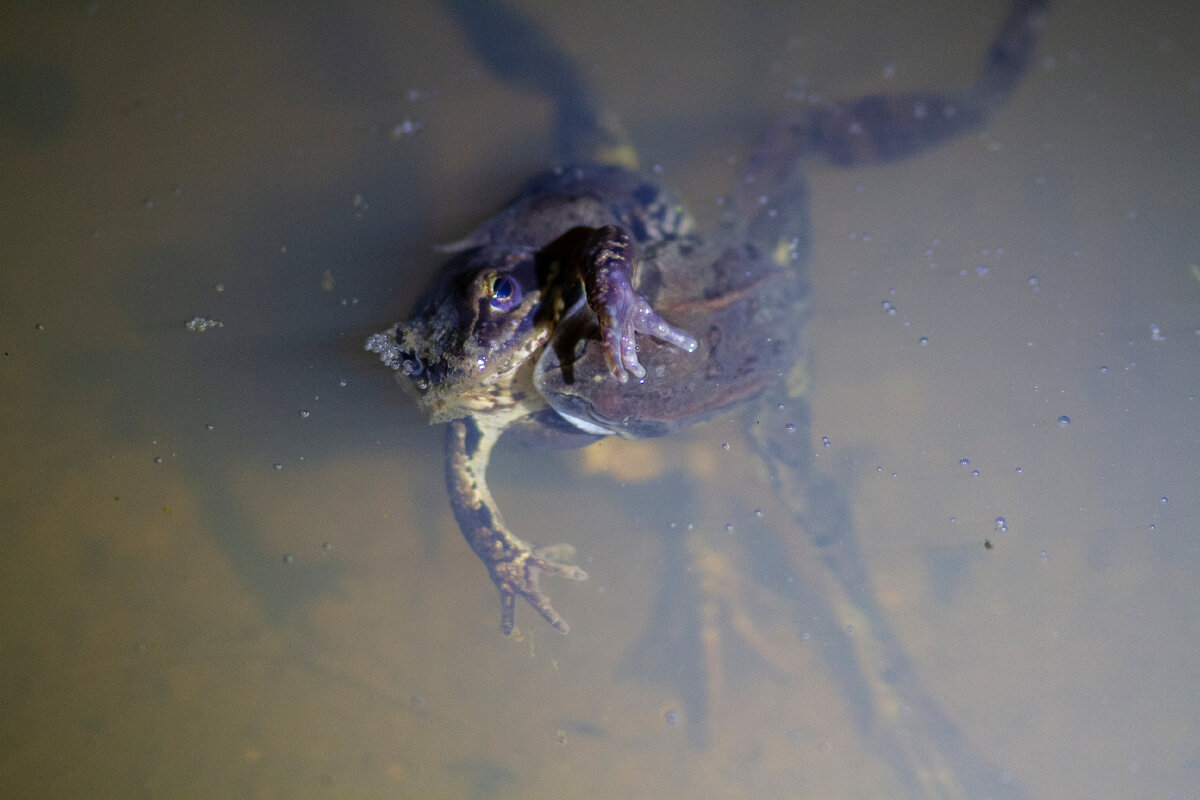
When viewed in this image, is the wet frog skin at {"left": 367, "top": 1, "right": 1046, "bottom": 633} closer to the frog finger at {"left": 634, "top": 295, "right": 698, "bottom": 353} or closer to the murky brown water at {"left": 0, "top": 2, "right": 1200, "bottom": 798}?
the frog finger at {"left": 634, "top": 295, "right": 698, "bottom": 353}

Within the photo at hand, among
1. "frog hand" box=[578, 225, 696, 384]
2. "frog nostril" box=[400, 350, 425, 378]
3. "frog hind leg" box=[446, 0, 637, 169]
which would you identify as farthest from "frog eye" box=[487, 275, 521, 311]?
"frog hind leg" box=[446, 0, 637, 169]

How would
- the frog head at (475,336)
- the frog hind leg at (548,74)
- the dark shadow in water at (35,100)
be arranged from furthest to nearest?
the frog hind leg at (548,74), the dark shadow in water at (35,100), the frog head at (475,336)

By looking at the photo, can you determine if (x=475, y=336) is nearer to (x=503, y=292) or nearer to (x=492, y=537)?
(x=503, y=292)

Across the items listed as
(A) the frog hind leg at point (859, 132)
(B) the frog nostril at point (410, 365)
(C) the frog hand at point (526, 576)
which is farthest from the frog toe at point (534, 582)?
(A) the frog hind leg at point (859, 132)

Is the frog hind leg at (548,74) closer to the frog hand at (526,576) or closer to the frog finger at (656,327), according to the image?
the frog finger at (656,327)

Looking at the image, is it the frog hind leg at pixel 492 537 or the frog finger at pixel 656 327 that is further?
the frog hind leg at pixel 492 537

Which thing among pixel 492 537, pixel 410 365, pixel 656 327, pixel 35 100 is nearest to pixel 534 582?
pixel 492 537

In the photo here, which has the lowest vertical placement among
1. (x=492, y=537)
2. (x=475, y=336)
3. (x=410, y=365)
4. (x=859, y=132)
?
(x=492, y=537)
